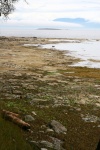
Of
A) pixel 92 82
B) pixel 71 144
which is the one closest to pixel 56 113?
pixel 71 144

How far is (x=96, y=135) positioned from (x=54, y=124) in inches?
80.8

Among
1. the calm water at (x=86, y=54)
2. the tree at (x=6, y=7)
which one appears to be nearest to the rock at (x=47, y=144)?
the tree at (x=6, y=7)

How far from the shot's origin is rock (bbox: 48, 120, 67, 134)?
596 inches

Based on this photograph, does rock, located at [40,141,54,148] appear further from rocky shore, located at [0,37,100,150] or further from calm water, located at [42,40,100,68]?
calm water, located at [42,40,100,68]

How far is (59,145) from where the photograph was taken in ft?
43.5

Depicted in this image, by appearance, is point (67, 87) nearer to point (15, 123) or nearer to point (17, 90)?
point (17, 90)

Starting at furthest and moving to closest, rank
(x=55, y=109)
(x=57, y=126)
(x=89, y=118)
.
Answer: (x=55, y=109)
(x=89, y=118)
(x=57, y=126)

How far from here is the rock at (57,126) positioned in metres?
15.1

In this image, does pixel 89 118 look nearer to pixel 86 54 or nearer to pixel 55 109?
pixel 55 109

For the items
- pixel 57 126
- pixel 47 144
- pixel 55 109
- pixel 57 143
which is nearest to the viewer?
pixel 47 144

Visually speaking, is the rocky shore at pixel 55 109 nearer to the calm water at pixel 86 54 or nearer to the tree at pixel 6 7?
the tree at pixel 6 7

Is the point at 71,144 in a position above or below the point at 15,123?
below

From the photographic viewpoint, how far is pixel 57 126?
1557 cm

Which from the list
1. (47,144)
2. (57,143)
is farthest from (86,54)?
(47,144)
